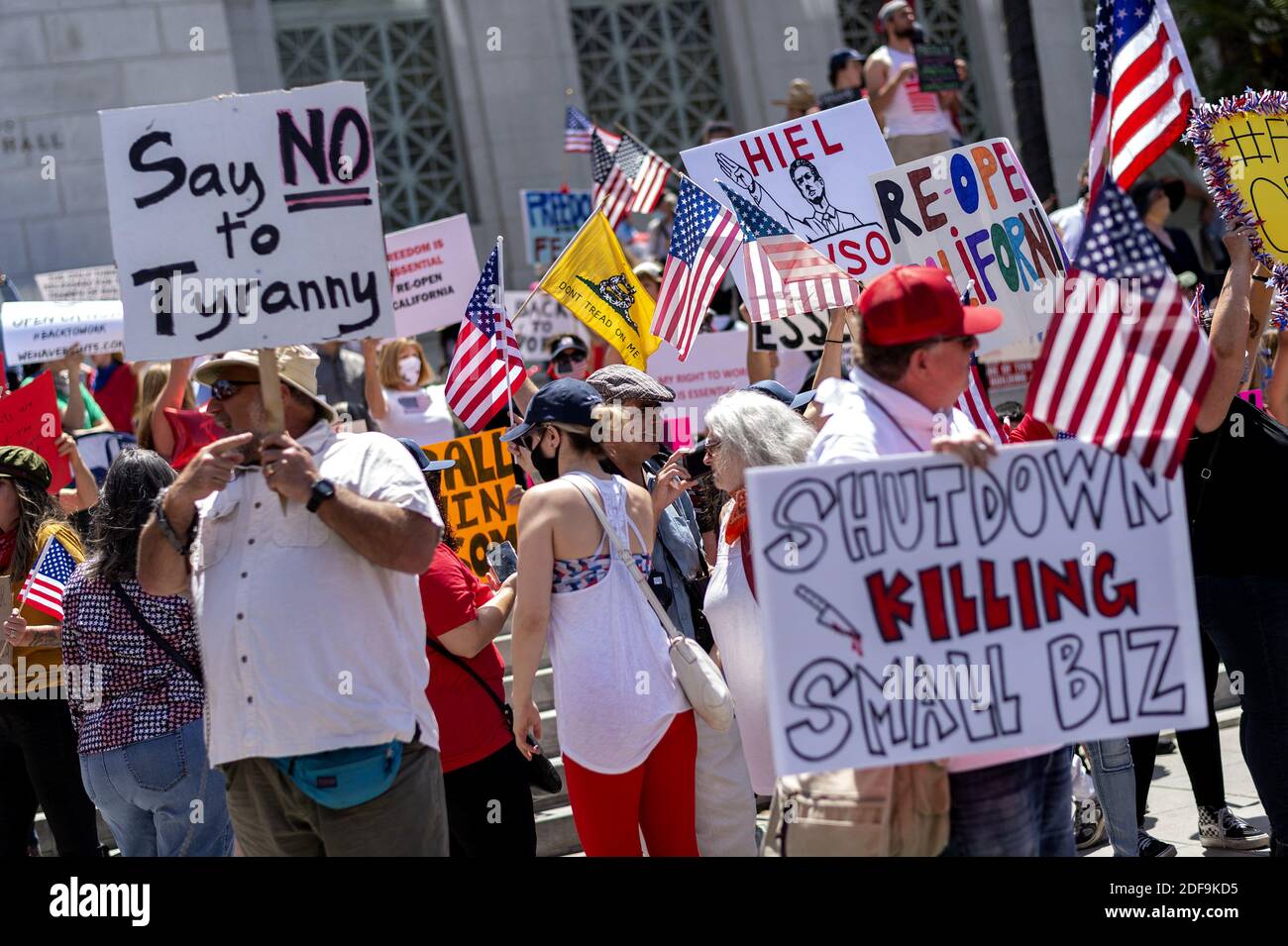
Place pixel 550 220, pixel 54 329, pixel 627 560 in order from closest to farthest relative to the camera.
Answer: pixel 627 560 → pixel 54 329 → pixel 550 220

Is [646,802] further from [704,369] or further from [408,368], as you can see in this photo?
[408,368]

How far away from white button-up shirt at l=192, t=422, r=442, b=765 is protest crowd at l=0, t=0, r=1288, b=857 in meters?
0.01

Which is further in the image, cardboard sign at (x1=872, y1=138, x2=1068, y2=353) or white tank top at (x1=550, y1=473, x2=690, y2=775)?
cardboard sign at (x1=872, y1=138, x2=1068, y2=353)

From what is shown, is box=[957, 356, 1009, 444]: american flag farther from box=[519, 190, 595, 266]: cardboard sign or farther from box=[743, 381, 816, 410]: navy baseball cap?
box=[519, 190, 595, 266]: cardboard sign

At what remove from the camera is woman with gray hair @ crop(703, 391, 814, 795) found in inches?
196

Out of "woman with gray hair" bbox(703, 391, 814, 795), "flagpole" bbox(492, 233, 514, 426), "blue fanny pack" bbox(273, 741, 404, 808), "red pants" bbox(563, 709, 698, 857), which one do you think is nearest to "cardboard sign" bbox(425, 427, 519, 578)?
"flagpole" bbox(492, 233, 514, 426)

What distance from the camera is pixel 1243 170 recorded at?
18.1 feet

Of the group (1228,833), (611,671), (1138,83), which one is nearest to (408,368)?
(611,671)

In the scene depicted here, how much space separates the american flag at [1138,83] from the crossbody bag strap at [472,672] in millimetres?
2526

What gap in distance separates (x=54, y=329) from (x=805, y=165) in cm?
493

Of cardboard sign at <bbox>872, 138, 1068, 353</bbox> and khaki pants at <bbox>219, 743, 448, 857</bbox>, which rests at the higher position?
cardboard sign at <bbox>872, 138, 1068, 353</bbox>

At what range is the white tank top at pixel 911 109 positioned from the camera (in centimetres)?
1243

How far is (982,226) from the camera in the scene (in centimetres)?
597

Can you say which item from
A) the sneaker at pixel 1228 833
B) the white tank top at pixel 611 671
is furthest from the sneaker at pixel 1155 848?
the white tank top at pixel 611 671
